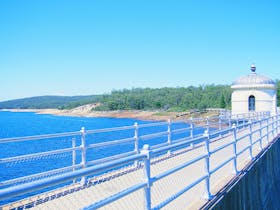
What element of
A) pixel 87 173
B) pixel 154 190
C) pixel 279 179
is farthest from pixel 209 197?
pixel 279 179

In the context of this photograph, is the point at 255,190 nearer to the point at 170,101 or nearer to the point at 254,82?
the point at 254,82

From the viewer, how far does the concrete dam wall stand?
6.31m

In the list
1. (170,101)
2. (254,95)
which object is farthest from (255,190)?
(170,101)

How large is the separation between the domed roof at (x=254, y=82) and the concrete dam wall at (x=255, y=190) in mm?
15685

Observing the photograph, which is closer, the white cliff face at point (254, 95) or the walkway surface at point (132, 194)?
the walkway surface at point (132, 194)

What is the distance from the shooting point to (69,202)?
5.76m

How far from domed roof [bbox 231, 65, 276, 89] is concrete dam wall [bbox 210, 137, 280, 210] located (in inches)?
618

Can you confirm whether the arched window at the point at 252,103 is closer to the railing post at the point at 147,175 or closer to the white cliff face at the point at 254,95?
the white cliff face at the point at 254,95

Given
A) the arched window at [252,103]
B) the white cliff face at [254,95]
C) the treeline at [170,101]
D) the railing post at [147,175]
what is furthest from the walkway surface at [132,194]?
the treeline at [170,101]

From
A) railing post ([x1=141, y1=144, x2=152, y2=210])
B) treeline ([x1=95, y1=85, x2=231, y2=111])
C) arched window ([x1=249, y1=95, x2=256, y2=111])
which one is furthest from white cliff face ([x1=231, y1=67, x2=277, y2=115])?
treeline ([x1=95, y1=85, x2=231, y2=111])

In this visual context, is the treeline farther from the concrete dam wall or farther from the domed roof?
the concrete dam wall

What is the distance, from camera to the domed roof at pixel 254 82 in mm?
28544

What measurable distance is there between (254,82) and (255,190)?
21262mm

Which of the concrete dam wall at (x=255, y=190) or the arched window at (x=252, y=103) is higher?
the arched window at (x=252, y=103)
